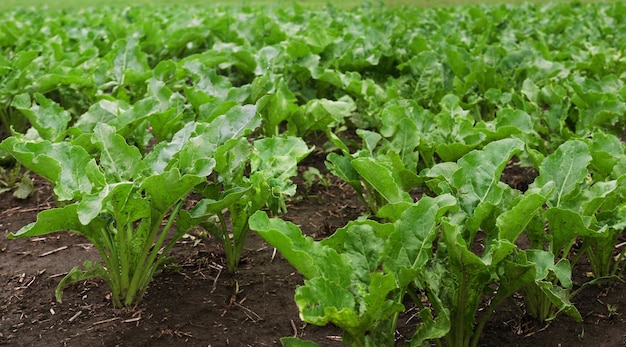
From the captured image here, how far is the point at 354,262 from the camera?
179 centimetres

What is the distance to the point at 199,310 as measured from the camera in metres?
2.29

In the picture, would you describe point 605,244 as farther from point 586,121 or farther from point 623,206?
point 586,121

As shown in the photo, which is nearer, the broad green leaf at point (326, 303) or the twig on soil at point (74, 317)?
the broad green leaf at point (326, 303)

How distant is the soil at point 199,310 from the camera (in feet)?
7.06

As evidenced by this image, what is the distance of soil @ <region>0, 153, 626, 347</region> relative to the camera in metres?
2.15

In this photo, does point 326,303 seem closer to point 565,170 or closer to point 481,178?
point 481,178

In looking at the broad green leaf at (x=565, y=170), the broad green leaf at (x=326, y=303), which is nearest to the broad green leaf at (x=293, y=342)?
the broad green leaf at (x=326, y=303)

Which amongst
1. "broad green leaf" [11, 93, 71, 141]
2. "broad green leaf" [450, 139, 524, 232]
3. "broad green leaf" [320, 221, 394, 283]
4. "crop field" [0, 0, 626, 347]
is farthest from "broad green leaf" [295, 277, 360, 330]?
"broad green leaf" [11, 93, 71, 141]

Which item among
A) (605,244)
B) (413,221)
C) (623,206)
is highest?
(413,221)

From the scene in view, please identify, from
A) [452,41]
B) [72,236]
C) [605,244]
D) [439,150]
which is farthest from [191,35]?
[605,244]

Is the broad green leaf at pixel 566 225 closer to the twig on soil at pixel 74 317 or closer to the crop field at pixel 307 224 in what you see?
the crop field at pixel 307 224

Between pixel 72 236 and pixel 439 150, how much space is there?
1.68m

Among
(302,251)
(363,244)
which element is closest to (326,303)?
(302,251)

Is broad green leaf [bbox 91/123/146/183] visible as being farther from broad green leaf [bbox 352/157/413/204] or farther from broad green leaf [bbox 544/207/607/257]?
broad green leaf [bbox 544/207/607/257]
